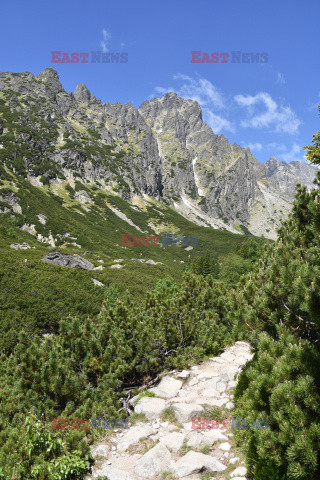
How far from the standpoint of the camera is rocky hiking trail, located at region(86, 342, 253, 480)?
4.66 meters

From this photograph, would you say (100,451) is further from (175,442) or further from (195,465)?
(195,465)

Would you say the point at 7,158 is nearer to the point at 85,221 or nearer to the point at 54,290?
the point at 85,221

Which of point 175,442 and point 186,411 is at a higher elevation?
point 186,411

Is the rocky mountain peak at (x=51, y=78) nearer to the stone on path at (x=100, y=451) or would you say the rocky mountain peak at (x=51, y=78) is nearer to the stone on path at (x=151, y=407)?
the stone on path at (x=151, y=407)

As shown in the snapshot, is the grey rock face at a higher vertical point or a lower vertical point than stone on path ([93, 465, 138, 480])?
higher

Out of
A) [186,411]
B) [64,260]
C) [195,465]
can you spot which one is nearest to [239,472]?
[195,465]

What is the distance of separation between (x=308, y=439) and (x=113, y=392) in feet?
17.5

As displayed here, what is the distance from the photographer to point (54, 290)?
17.5 m

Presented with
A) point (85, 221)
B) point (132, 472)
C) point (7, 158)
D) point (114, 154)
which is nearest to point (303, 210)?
point (132, 472)

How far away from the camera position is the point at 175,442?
5430 millimetres

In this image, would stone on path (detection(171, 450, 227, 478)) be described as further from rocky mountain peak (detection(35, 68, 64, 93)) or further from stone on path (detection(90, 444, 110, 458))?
rocky mountain peak (detection(35, 68, 64, 93))

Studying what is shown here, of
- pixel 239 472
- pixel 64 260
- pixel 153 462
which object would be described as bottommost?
pixel 153 462

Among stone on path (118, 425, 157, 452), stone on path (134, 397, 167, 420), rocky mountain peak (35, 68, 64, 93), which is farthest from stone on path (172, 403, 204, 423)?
rocky mountain peak (35, 68, 64, 93)

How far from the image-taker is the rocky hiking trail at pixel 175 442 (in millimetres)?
4664
